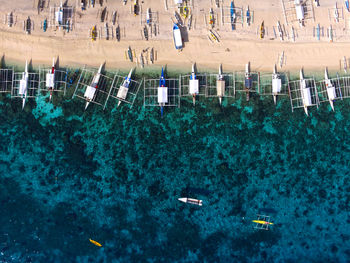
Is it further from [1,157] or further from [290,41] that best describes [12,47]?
[290,41]

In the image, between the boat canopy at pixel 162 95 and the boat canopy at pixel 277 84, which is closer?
the boat canopy at pixel 162 95

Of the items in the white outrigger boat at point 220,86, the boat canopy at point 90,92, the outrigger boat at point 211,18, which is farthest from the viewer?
the outrigger boat at point 211,18

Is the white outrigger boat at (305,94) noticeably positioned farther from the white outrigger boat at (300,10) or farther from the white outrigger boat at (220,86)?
the white outrigger boat at (220,86)

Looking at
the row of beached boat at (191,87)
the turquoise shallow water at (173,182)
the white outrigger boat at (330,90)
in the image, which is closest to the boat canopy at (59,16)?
the row of beached boat at (191,87)

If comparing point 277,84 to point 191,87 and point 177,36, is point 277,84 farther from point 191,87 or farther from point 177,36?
point 177,36

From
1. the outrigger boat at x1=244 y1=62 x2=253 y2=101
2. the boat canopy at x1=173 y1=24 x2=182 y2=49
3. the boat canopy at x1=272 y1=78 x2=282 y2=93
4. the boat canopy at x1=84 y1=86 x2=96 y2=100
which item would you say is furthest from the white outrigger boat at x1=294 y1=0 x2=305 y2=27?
the boat canopy at x1=84 y1=86 x2=96 y2=100

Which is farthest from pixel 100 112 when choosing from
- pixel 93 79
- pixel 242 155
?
pixel 242 155

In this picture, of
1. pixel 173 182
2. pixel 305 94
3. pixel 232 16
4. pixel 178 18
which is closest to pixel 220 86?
pixel 232 16
